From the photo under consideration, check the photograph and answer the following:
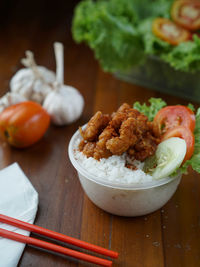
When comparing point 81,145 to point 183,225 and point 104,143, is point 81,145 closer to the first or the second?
point 104,143

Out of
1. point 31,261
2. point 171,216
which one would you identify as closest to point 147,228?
point 171,216

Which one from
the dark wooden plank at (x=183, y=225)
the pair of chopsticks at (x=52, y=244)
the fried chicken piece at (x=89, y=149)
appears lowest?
the dark wooden plank at (x=183, y=225)

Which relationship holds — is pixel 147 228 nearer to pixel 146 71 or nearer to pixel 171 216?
Result: pixel 171 216

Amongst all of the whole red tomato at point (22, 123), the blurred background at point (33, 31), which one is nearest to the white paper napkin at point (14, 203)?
the whole red tomato at point (22, 123)

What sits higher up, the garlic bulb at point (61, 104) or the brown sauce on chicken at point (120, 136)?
the brown sauce on chicken at point (120, 136)

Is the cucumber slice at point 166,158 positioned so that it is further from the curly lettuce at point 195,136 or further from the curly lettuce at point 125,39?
the curly lettuce at point 125,39

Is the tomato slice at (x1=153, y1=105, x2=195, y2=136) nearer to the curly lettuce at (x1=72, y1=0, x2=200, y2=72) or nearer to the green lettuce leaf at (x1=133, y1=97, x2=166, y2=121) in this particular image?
the green lettuce leaf at (x1=133, y1=97, x2=166, y2=121)

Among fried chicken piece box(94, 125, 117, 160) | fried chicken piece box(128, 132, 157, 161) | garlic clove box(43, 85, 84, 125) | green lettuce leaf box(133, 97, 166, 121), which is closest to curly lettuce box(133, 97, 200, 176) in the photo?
green lettuce leaf box(133, 97, 166, 121)
